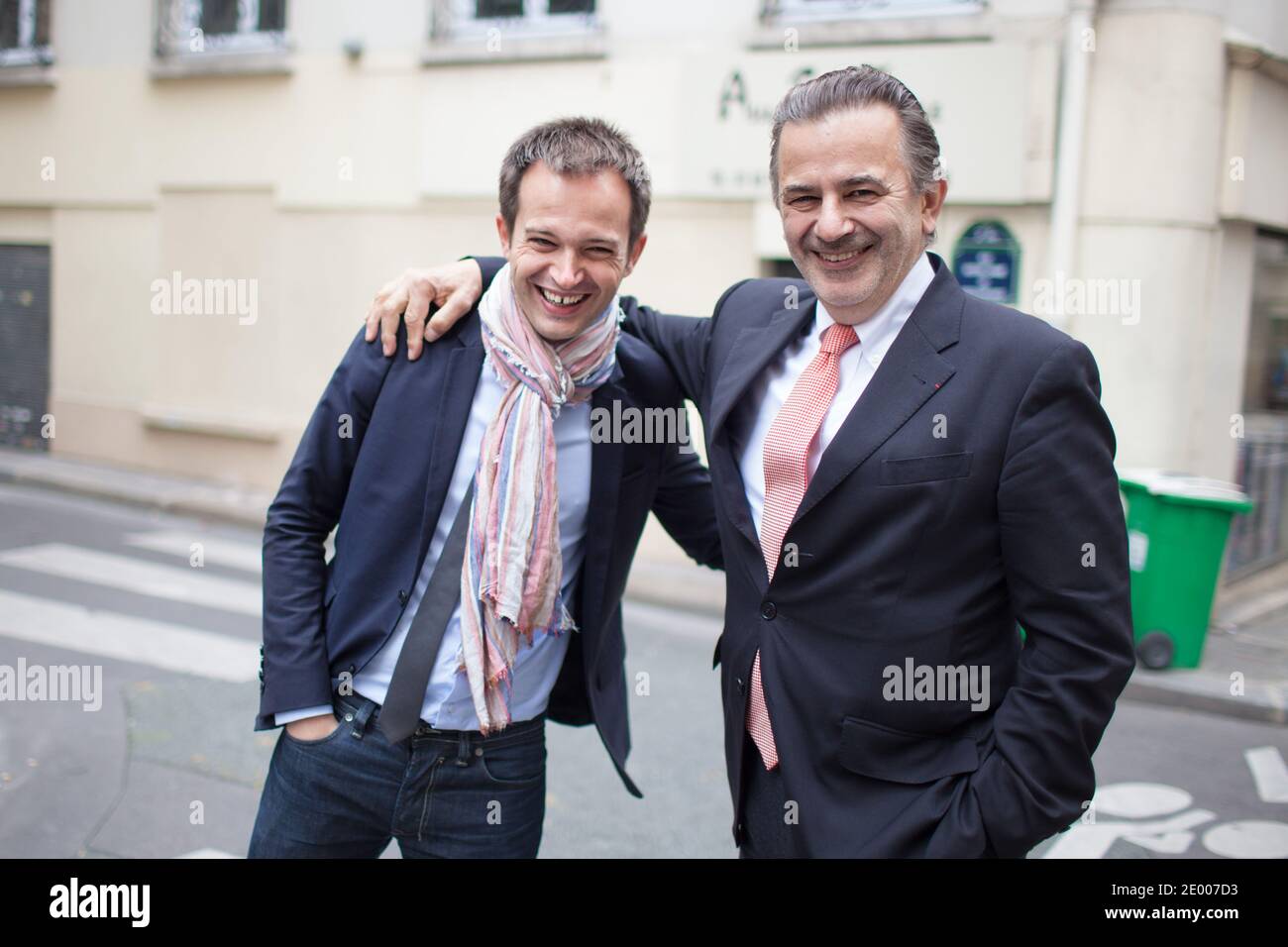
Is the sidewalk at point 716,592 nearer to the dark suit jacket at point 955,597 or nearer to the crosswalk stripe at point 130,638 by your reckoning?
the crosswalk stripe at point 130,638

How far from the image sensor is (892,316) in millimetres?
2055

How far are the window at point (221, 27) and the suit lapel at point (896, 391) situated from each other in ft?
30.9

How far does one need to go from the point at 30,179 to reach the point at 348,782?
11486 millimetres

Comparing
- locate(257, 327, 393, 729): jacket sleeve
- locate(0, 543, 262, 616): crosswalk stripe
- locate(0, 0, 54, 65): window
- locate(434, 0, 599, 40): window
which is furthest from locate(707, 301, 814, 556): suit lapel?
locate(0, 0, 54, 65): window

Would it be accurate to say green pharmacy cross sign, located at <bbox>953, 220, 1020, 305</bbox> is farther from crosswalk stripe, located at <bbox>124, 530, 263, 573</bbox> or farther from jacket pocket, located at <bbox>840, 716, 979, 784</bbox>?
jacket pocket, located at <bbox>840, 716, 979, 784</bbox>

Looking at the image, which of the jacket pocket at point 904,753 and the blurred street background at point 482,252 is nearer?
the jacket pocket at point 904,753

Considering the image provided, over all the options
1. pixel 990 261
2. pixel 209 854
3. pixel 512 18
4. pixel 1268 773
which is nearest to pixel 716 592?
pixel 990 261

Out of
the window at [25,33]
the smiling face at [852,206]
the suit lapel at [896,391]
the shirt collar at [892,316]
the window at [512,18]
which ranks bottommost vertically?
the suit lapel at [896,391]

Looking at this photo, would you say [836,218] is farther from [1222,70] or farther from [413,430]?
[1222,70]

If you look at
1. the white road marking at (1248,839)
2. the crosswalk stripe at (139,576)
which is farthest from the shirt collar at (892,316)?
the crosswalk stripe at (139,576)

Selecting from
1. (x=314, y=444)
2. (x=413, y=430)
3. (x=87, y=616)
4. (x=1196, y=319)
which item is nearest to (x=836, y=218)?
(x=413, y=430)

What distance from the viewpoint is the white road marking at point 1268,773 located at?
16.5 ft

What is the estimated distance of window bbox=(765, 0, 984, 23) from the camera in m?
7.59

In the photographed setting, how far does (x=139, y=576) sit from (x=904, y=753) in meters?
6.77
